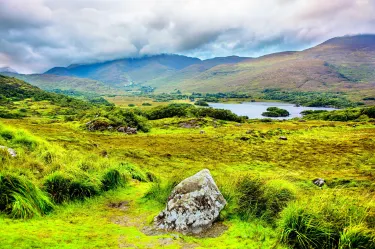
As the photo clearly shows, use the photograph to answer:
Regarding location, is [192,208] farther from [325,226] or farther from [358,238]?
[358,238]

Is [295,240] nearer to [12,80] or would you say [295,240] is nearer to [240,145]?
[240,145]

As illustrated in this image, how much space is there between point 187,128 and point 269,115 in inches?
3426

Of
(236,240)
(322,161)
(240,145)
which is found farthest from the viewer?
(240,145)

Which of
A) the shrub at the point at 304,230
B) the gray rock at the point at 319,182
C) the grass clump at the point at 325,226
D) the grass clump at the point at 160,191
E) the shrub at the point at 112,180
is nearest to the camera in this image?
the grass clump at the point at 325,226

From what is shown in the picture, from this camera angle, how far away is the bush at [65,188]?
9.26 metres

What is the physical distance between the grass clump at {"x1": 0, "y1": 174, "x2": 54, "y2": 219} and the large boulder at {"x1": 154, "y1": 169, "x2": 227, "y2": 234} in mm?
3760

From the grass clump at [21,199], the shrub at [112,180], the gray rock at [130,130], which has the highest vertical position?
the grass clump at [21,199]

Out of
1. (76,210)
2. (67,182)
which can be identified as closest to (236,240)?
(76,210)

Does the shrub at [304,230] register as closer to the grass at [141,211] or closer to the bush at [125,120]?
the grass at [141,211]

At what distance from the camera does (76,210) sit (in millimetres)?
8859

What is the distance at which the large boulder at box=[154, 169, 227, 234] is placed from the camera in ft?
26.1

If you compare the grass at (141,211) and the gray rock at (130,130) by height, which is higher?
the grass at (141,211)

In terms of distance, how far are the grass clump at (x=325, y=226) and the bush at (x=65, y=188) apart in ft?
24.3

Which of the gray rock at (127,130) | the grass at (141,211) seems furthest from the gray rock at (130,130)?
the grass at (141,211)
